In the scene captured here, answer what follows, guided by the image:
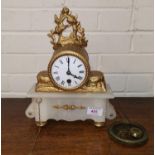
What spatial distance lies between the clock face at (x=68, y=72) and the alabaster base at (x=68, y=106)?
0.11ft

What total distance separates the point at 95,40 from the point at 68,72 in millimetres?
302

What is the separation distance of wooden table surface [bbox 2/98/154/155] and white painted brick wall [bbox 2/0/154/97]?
15 cm

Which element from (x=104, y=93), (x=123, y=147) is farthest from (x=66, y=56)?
(x=123, y=147)

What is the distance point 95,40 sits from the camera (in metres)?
1.01

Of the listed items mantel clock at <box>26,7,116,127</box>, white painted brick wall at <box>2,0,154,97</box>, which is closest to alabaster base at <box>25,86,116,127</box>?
mantel clock at <box>26,7,116,127</box>

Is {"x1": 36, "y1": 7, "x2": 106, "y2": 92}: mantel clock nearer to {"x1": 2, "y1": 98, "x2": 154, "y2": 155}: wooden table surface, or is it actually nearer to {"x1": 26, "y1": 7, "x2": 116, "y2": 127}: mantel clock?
{"x1": 26, "y1": 7, "x2": 116, "y2": 127}: mantel clock

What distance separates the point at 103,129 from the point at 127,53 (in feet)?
1.23

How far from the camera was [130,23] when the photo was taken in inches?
39.2

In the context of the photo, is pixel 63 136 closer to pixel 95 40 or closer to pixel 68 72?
pixel 68 72

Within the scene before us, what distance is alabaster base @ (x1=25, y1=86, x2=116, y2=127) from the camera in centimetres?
77

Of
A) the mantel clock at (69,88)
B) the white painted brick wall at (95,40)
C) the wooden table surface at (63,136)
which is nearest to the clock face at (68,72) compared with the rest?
the mantel clock at (69,88)

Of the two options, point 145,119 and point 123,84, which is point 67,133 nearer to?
point 145,119

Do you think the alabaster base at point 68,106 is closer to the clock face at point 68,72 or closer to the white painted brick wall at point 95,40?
the clock face at point 68,72

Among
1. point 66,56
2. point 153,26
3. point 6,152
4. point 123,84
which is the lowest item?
point 6,152
